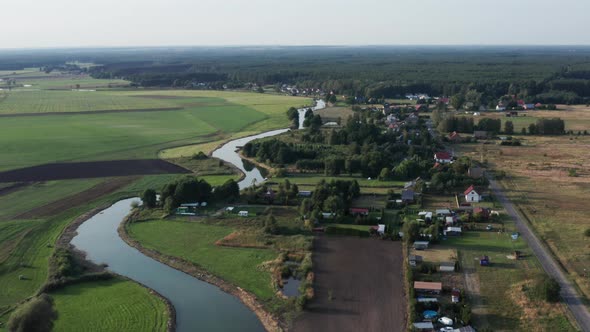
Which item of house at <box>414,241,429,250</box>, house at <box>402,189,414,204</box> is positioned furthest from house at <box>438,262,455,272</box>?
house at <box>402,189,414,204</box>

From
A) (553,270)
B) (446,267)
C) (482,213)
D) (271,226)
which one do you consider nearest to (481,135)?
(482,213)

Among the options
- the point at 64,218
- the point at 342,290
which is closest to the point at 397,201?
the point at 342,290

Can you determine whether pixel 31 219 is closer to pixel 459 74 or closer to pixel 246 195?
pixel 246 195

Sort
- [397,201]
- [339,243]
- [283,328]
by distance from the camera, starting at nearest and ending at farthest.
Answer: [283,328] < [339,243] < [397,201]

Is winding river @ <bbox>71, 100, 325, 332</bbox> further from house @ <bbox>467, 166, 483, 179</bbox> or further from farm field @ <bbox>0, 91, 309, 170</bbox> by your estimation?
house @ <bbox>467, 166, 483, 179</bbox>

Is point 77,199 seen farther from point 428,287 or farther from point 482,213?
point 482,213
